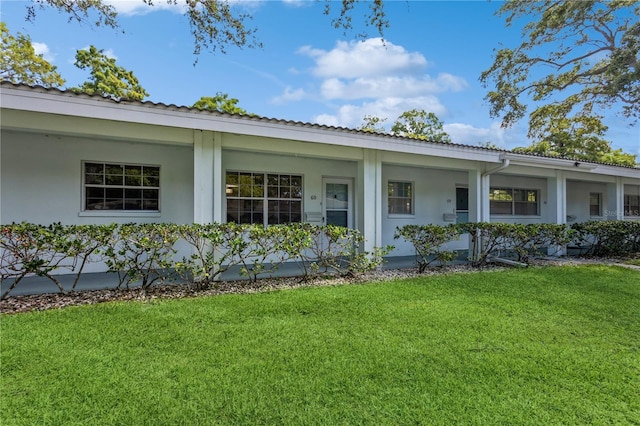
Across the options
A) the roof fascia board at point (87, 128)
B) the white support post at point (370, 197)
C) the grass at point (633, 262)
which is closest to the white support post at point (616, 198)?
the grass at point (633, 262)

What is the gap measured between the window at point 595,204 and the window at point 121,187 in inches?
661

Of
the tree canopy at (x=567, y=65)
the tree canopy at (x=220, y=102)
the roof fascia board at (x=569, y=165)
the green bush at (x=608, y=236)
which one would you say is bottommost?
the green bush at (x=608, y=236)

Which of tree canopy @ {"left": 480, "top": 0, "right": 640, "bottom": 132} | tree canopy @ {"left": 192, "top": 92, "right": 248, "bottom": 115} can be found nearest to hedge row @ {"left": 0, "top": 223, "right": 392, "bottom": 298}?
tree canopy @ {"left": 480, "top": 0, "right": 640, "bottom": 132}

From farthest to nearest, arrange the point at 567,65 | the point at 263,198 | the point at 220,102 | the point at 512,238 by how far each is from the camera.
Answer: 1. the point at 220,102
2. the point at 567,65
3. the point at 263,198
4. the point at 512,238

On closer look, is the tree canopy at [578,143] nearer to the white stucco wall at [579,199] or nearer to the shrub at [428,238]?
the white stucco wall at [579,199]

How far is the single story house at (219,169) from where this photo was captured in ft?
18.3

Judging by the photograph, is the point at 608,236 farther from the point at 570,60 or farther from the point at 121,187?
the point at 121,187

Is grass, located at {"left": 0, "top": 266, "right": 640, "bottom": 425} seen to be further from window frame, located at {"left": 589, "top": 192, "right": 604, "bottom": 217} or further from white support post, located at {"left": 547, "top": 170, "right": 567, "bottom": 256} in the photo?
window frame, located at {"left": 589, "top": 192, "right": 604, "bottom": 217}

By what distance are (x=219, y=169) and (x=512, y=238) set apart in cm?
721

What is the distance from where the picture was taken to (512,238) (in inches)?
334

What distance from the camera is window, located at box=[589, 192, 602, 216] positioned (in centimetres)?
1450

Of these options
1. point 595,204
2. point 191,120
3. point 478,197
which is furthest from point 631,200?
point 191,120

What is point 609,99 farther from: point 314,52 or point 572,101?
point 314,52

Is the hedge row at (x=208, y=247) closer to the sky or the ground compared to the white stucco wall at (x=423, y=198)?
closer to the ground
